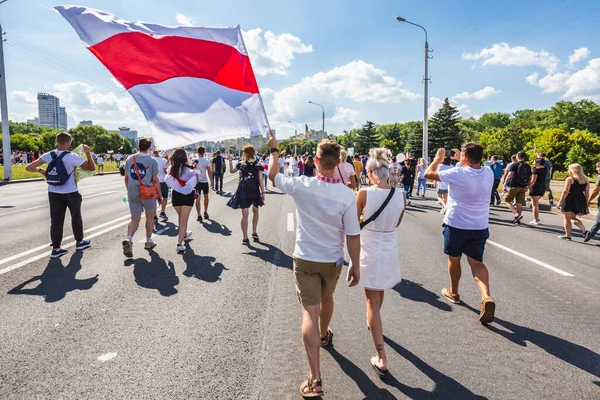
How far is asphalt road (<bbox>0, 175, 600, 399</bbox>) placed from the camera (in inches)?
116

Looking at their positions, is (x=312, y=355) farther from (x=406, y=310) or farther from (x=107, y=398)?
(x=406, y=310)

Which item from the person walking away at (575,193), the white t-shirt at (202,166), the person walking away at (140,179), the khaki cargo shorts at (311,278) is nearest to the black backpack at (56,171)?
the person walking away at (140,179)

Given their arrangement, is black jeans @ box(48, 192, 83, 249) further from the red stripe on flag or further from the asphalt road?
the red stripe on flag

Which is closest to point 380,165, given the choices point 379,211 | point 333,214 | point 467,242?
point 379,211

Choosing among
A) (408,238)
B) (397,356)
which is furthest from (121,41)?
A: (408,238)

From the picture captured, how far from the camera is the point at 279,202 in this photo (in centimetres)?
1504

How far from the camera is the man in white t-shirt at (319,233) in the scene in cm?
289

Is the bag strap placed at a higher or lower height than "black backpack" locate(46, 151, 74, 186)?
lower

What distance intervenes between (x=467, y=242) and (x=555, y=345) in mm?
1303

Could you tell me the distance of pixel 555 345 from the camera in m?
3.64

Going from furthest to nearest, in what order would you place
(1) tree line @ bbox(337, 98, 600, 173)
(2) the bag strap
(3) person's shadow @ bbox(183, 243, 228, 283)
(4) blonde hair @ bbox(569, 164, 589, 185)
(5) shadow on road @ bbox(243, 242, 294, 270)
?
(1) tree line @ bbox(337, 98, 600, 173) → (4) blonde hair @ bbox(569, 164, 589, 185) → (5) shadow on road @ bbox(243, 242, 294, 270) → (3) person's shadow @ bbox(183, 243, 228, 283) → (2) the bag strap

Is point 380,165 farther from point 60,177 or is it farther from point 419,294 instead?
point 60,177

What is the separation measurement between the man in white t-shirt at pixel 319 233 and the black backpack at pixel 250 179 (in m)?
4.61

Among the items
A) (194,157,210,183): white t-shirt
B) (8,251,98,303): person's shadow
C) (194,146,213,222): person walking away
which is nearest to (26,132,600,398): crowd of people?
(8,251,98,303): person's shadow
